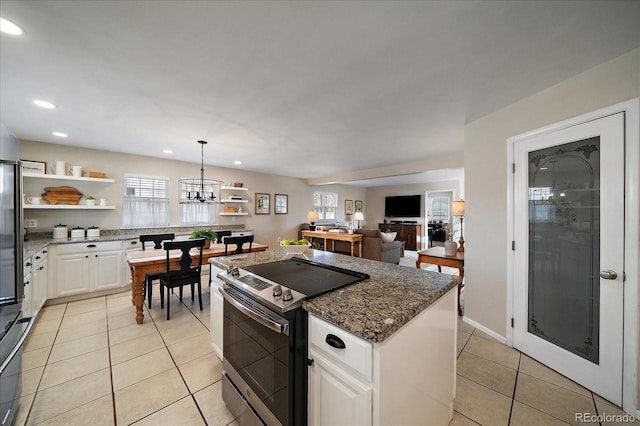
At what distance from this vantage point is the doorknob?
1.62m

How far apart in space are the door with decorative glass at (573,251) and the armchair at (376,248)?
3.13 meters

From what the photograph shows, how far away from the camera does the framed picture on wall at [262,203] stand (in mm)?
6449

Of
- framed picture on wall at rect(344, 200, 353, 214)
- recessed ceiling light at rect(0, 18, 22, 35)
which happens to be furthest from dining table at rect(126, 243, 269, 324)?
framed picture on wall at rect(344, 200, 353, 214)

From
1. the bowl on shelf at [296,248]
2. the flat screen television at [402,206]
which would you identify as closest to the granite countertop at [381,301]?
the bowl on shelf at [296,248]

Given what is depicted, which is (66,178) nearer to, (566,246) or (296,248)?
(296,248)

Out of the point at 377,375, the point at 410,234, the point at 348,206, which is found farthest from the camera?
the point at 348,206

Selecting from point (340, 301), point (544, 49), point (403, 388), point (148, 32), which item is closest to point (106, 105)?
point (148, 32)

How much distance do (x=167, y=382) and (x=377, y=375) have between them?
1886 mm

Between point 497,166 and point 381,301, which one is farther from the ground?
point 497,166

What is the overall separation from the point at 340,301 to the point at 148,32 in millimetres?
1940

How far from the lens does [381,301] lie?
3.66ft

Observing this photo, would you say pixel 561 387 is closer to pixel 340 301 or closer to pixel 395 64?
pixel 340 301

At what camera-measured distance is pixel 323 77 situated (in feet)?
6.21

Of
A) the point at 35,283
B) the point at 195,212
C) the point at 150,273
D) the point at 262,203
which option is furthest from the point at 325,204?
the point at 35,283
